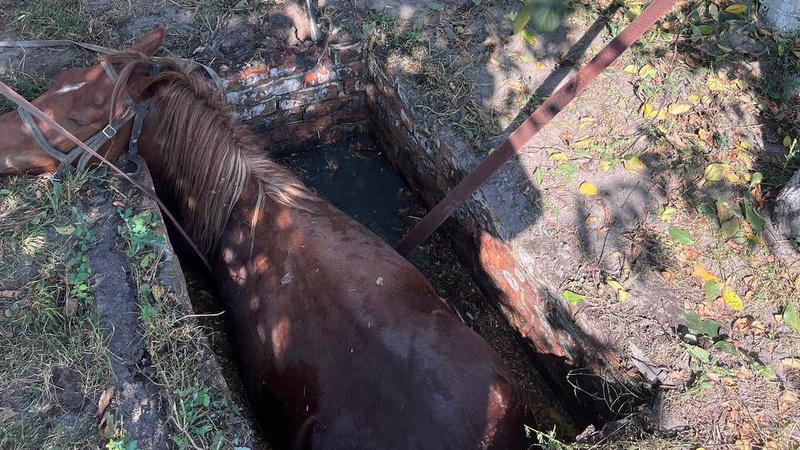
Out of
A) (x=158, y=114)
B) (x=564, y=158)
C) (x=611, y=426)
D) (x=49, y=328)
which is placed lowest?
(x=49, y=328)

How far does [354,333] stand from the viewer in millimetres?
2324

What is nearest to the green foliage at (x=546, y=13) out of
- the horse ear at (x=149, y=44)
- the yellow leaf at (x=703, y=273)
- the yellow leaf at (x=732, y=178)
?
the yellow leaf at (x=732, y=178)

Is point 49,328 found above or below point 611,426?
below

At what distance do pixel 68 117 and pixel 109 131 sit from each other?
0.60ft

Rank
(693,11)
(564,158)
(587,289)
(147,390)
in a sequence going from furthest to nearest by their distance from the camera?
(693,11)
(564,158)
(587,289)
(147,390)

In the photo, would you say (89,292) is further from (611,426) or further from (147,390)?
(611,426)

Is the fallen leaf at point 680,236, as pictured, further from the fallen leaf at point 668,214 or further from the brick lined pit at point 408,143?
the brick lined pit at point 408,143

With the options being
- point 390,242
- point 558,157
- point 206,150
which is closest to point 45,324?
point 206,150

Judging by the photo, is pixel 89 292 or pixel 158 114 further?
pixel 158 114

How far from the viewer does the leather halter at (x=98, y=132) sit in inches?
100.0

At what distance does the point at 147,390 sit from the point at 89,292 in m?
0.57

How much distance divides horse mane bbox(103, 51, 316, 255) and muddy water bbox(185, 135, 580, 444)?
0.57m

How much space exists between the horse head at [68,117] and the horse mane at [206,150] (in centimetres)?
7


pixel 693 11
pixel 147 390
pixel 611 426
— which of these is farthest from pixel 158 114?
pixel 693 11
